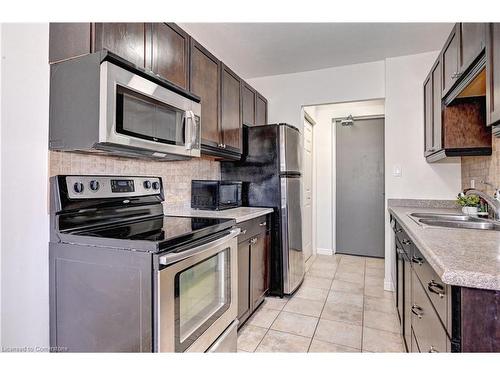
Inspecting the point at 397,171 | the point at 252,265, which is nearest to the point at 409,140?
the point at 397,171

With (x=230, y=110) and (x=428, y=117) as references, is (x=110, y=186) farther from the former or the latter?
(x=428, y=117)

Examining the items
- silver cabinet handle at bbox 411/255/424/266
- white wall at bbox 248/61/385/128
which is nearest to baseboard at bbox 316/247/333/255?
white wall at bbox 248/61/385/128

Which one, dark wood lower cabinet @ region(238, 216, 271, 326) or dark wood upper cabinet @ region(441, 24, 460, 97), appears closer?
dark wood upper cabinet @ region(441, 24, 460, 97)

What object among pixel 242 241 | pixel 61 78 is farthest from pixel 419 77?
pixel 61 78

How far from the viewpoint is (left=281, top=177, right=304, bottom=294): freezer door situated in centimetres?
265

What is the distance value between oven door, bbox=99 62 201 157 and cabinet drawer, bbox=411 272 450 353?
141 cm

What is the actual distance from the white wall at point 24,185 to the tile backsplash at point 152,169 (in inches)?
4.5

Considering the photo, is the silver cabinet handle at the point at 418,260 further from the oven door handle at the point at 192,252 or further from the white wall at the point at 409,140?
the white wall at the point at 409,140

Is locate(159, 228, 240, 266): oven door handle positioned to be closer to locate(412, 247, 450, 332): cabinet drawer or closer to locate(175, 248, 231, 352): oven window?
locate(175, 248, 231, 352): oven window

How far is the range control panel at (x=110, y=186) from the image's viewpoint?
1.38m

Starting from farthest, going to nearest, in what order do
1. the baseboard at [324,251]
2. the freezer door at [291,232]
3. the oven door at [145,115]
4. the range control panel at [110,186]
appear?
A: the baseboard at [324,251] → the freezer door at [291,232] → the range control panel at [110,186] → the oven door at [145,115]

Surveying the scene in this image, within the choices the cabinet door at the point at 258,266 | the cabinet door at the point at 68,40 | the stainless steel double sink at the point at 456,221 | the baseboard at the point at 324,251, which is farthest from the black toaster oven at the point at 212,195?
the baseboard at the point at 324,251
